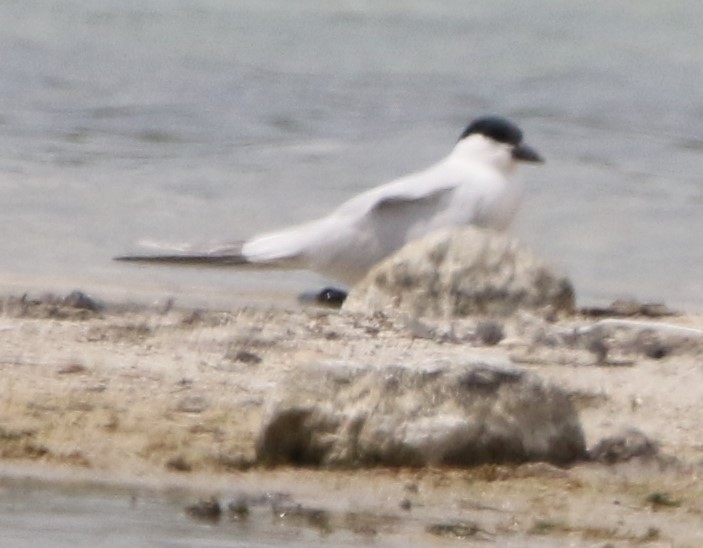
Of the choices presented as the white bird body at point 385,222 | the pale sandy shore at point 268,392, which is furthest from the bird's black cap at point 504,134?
the pale sandy shore at point 268,392

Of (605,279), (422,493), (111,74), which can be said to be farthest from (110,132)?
(422,493)

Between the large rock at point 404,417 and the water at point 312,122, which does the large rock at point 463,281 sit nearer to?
the water at point 312,122

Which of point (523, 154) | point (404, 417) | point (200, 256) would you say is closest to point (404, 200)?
point (200, 256)

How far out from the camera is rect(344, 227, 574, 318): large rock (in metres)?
6.88

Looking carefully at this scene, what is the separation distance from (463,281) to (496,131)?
2228 millimetres

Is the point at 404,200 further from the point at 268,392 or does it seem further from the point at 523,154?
Answer: the point at 268,392

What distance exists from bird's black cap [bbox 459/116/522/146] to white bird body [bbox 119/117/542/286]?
1.78 feet

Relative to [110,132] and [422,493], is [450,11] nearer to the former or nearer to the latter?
[110,132]

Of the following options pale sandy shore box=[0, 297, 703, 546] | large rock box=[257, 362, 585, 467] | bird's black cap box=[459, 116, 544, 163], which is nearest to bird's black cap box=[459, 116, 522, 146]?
bird's black cap box=[459, 116, 544, 163]

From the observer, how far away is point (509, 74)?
16.6m

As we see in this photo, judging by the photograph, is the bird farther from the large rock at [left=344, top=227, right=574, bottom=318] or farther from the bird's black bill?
the large rock at [left=344, top=227, right=574, bottom=318]

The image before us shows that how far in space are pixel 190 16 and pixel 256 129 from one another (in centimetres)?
619

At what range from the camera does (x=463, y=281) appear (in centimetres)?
691

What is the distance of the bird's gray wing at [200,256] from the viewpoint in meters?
8.25
